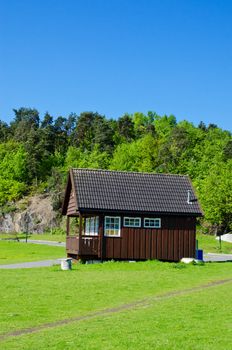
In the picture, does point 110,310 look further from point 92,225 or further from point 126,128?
point 126,128

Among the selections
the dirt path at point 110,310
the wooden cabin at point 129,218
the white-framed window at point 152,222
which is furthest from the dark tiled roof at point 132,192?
the dirt path at point 110,310

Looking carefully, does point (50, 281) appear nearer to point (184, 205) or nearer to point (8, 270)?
point (8, 270)

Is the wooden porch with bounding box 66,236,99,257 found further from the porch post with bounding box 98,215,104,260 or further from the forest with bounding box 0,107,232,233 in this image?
the forest with bounding box 0,107,232,233

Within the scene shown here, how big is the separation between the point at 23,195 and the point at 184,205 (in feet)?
236

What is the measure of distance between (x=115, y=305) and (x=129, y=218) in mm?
18965

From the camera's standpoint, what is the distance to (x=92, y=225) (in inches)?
1500

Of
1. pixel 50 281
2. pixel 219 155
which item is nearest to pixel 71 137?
pixel 219 155

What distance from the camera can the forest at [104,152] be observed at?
90.1 m

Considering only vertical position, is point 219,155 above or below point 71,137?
below

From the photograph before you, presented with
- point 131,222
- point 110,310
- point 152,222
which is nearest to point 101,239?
point 131,222

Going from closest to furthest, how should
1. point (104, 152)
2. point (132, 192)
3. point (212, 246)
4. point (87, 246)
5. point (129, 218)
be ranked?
1. point (87, 246)
2. point (129, 218)
3. point (132, 192)
4. point (212, 246)
5. point (104, 152)

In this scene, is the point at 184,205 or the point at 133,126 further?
the point at 133,126

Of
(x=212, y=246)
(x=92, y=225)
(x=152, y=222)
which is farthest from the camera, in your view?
(x=212, y=246)

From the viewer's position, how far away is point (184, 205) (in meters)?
37.1
